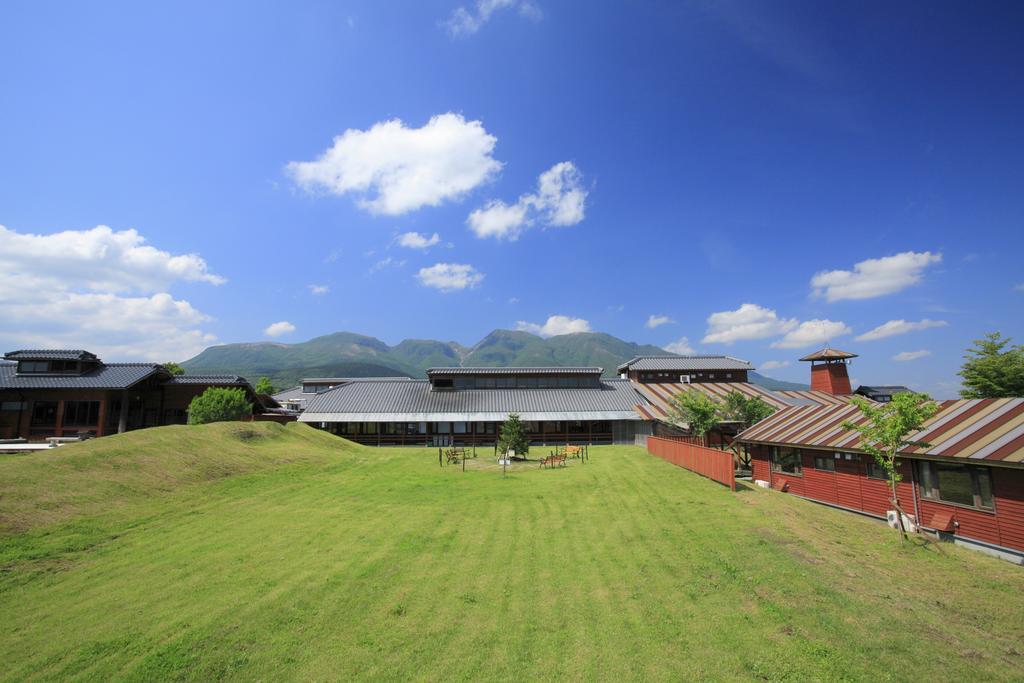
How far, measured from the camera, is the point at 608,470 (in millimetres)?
32344

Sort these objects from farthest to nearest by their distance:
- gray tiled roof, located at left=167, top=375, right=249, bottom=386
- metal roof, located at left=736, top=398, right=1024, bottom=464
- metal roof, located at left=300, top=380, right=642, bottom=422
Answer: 1. metal roof, located at left=300, top=380, right=642, bottom=422
2. gray tiled roof, located at left=167, top=375, right=249, bottom=386
3. metal roof, located at left=736, top=398, right=1024, bottom=464

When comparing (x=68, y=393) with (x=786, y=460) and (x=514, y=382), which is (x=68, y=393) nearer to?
(x=514, y=382)

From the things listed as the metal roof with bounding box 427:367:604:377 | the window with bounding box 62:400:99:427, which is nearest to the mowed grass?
the window with bounding box 62:400:99:427

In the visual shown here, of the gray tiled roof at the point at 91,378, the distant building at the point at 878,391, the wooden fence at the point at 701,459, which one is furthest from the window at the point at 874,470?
the distant building at the point at 878,391

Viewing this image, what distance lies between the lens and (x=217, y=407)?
42.9 m

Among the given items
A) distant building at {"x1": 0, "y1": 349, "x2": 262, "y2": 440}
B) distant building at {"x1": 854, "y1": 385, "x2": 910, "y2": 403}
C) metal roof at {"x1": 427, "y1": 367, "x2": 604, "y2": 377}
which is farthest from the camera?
distant building at {"x1": 854, "y1": 385, "x2": 910, "y2": 403}

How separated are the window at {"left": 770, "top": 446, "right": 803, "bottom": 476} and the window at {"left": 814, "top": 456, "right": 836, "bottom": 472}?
4.30 feet

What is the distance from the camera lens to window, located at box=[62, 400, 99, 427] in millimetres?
45062

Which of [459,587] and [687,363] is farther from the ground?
[687,363]

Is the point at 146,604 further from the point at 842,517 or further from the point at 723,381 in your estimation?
the point at 723,381

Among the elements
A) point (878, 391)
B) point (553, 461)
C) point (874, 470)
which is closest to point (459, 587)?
point (874, 470)

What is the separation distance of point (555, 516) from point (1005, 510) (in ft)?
49.4

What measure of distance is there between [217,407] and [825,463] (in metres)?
46.3

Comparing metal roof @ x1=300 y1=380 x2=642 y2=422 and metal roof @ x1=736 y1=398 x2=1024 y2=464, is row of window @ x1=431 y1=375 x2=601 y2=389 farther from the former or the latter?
metal roof @ x1=736 y1=398 x2=1024 y2=464
